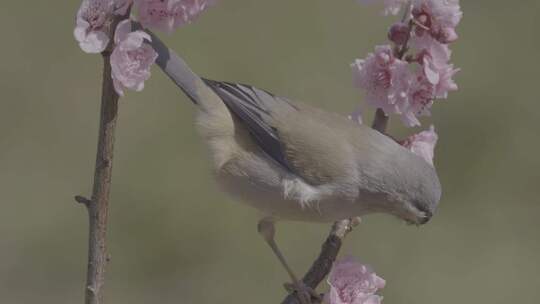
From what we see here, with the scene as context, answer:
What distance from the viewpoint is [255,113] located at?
290cm

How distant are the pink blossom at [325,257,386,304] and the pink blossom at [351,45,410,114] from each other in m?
0.53

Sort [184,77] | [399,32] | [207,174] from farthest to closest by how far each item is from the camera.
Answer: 1. [207,174]
2. [184,77]
3. [399,32]

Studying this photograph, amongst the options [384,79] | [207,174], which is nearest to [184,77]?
[384,79]

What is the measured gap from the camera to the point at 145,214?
17.9 feet

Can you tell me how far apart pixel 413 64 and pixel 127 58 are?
1.01 meters

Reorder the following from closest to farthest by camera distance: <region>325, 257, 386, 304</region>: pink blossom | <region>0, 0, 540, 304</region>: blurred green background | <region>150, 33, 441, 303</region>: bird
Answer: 1. <region>325, 257, 386, 304</region>: pink blossom
2. <region>150, 33, 441, 303</region>: bird
3. <region>0, 0, 540, 304</region>: blurred green background

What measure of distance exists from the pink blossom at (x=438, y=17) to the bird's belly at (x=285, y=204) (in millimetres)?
635

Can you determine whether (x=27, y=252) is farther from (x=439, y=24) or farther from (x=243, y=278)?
(x=439, y=24)

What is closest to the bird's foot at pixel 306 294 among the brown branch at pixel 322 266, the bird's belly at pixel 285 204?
the brown branch at pixel 322 266

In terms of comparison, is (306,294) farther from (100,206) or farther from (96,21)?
(96,21)

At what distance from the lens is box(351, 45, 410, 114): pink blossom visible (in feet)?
8.21

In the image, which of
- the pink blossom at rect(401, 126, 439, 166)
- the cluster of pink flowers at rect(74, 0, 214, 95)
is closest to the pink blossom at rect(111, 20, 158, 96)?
the cluster of pink flowers at rect(74, 0, 214, 95)

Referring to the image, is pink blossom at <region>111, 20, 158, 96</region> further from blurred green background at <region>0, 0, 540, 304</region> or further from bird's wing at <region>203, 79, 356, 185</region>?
blurred green background at <region>0, 0, 540, 304</region>

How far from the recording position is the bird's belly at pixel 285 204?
273 centimetres
